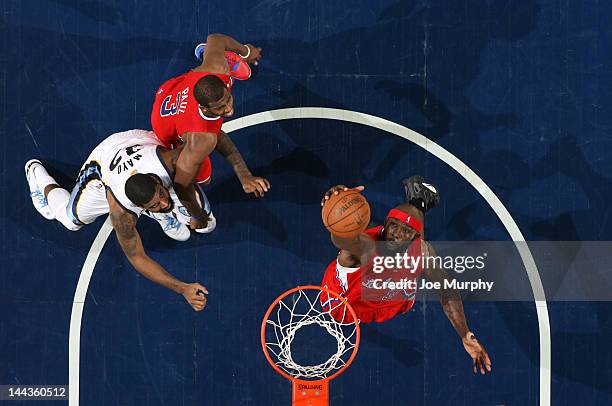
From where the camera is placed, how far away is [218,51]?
777cm

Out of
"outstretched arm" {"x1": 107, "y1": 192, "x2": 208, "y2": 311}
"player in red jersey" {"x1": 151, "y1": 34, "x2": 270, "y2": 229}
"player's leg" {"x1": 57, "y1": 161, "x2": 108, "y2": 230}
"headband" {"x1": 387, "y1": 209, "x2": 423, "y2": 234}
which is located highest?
"player in red jersey" {"x1": 151, "y1": 34, "x2": 270, "y2": 229}

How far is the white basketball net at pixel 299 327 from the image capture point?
828 cm

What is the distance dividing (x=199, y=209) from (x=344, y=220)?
173cm

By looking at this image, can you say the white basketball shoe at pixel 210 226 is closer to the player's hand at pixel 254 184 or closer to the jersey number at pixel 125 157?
the player's hand at pixel 254 184

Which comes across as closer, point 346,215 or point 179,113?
point 346,215

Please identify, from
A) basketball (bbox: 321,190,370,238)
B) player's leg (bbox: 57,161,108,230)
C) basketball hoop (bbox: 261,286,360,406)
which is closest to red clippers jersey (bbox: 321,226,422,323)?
basketball hoop (bbox: 261,286,360,406)

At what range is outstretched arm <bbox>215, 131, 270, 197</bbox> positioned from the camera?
7.92 meters

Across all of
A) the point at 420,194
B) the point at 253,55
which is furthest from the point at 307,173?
the point at 253,55

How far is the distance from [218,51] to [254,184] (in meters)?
1.44

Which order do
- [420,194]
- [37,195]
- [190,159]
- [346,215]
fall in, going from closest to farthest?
[346,215], [190,159], [420,194], [37,195]

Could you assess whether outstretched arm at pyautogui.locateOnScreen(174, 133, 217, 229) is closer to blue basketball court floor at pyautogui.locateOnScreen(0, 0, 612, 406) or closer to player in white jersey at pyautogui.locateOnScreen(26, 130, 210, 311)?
player in white jersey at pyautogui.locateOnScreen(26, 130, 210, 311)

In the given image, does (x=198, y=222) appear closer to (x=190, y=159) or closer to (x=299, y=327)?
(x=190, y=159)

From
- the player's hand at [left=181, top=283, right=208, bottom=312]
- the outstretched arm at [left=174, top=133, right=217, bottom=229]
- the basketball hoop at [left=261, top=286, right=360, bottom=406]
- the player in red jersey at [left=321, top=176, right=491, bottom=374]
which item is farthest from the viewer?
the basketball hoop at [left=261, top=286, right=360, bottom=406]

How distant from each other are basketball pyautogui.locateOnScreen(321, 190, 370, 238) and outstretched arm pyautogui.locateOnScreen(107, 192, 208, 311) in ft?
4.81
